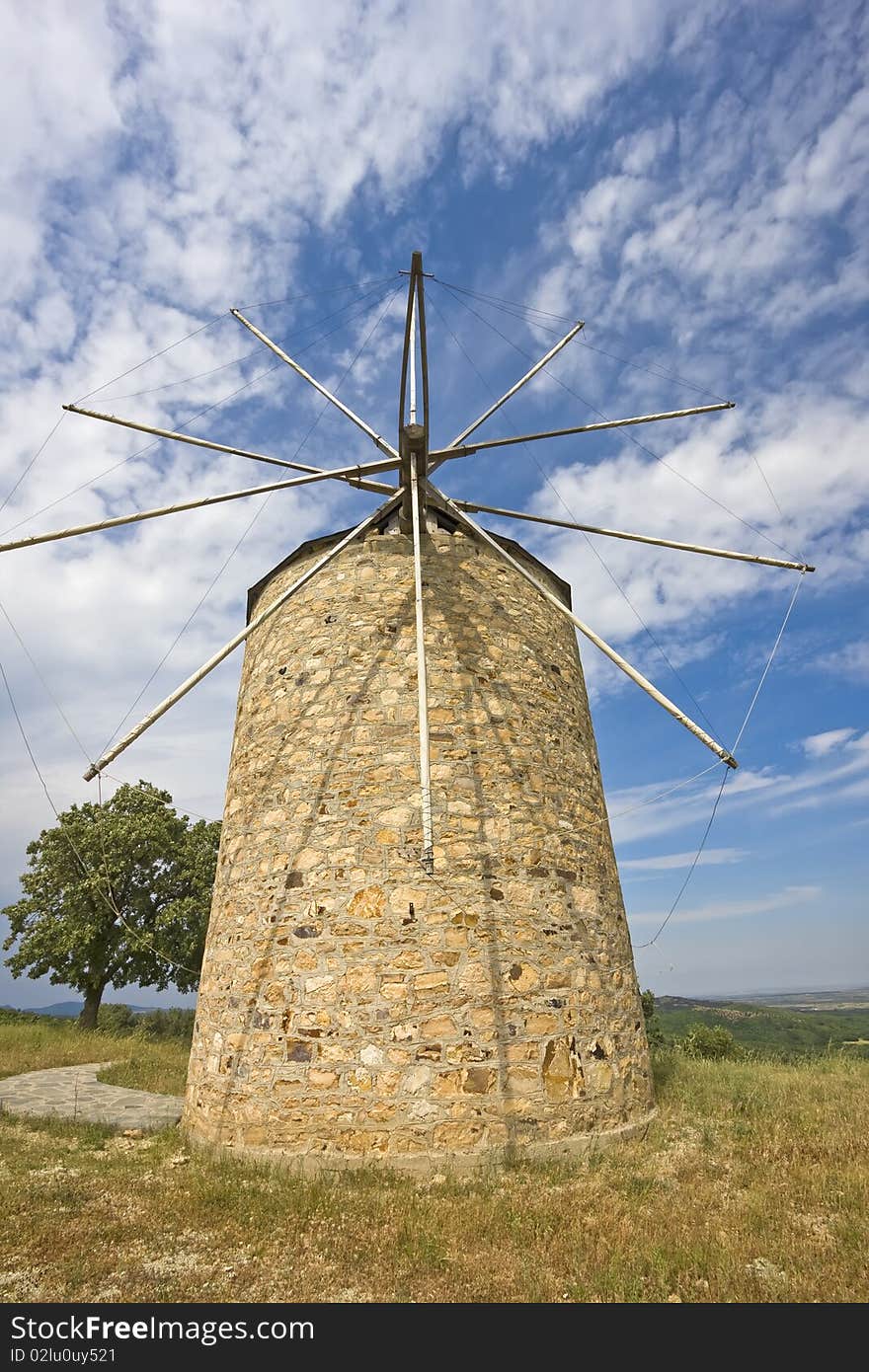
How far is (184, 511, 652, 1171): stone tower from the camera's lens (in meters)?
6.73

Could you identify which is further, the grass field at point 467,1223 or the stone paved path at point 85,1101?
the stone paved path at point 85,1101

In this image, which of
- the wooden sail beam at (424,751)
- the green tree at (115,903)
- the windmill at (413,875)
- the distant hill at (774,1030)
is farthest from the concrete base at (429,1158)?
the green tree at (115,903)

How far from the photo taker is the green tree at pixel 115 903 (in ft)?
65.1

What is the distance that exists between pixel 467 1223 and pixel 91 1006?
19.0 metres

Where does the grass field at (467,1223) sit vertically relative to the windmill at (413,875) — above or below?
below

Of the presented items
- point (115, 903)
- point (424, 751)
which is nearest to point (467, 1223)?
point (424, 751)

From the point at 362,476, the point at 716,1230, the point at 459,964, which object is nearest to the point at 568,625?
the point at 362,476

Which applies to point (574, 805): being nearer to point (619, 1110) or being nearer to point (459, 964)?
point (459, 964)

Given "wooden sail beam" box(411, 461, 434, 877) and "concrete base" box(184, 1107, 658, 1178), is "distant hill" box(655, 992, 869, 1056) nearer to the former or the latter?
"concrete base" box(184, 1107, 658, 1178)

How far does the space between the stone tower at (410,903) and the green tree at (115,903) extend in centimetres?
1295

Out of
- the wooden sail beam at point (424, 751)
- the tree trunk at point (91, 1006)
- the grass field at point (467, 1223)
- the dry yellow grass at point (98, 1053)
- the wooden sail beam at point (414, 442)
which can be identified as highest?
the wooden sail beam at point (414, 442)

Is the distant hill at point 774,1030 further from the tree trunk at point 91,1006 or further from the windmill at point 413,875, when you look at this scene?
the tree trunk at point 91,1006
